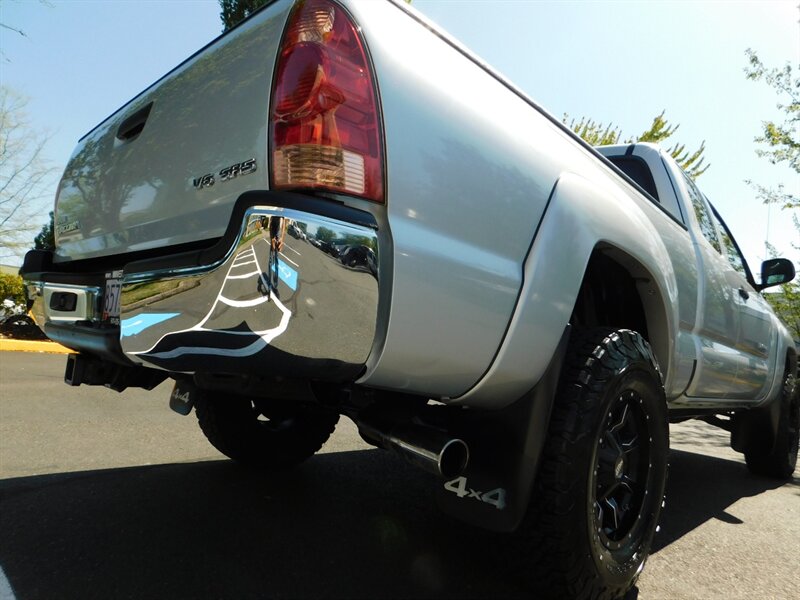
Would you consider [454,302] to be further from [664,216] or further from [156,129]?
[664,216]

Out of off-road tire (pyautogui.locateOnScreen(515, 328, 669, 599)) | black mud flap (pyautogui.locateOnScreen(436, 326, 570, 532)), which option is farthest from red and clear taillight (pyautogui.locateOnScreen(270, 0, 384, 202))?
off-road tire (pyautogui.locateOnScreen(515, 328, 669, 599))

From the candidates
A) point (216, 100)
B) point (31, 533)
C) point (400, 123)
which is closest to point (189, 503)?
point (31, 533)

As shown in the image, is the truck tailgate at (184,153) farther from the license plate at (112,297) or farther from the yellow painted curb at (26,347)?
the yellow painted curb at (26,347)

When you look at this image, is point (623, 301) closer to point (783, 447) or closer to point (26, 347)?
point (783, 447)

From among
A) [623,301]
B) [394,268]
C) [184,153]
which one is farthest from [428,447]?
[623,301]

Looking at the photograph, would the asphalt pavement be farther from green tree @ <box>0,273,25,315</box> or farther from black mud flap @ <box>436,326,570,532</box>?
green tree @ <box>0,273,25,315</box>

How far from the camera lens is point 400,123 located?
1422mm

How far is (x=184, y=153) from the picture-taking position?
1.73 metres

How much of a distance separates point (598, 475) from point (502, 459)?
450 millimetres

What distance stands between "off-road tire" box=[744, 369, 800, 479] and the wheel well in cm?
265

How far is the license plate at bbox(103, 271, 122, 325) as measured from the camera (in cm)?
191

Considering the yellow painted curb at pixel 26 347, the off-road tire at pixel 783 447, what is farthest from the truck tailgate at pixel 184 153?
the yellow painted curb at pixel 26 347

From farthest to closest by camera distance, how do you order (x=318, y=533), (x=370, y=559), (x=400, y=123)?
(x=318, y=533) < (x=370, y=559) < (x=400, y=123)

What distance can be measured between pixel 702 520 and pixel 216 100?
11.0 ft
